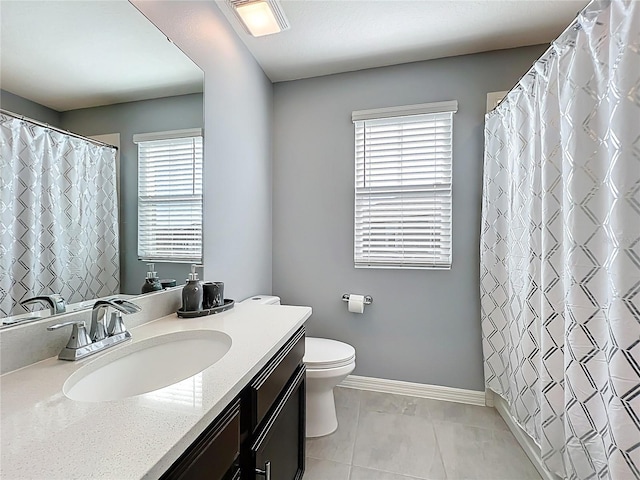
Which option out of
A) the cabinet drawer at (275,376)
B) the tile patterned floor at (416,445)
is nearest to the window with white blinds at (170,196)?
the cabinet drawer at (275,376)

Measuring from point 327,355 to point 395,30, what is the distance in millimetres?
2063

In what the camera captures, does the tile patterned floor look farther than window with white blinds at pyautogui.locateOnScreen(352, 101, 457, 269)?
No

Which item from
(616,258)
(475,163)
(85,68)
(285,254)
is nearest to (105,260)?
(85,68)

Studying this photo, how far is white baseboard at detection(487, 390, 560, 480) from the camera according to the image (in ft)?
4.75

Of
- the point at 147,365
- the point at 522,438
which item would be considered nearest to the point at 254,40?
the point at 147,365

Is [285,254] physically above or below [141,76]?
below

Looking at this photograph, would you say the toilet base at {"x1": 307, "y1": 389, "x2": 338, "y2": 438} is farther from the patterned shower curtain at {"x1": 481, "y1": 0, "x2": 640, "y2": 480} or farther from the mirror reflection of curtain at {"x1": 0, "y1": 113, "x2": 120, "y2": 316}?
the mirror reflection of curtain at {"x1": 0, "y1": 113, "x2": 120, "y2": 316}

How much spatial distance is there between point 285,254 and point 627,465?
6.76ft

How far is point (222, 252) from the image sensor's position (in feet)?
5.79

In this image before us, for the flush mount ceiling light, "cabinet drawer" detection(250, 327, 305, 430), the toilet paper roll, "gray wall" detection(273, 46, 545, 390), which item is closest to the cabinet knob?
"cabinet drawer" detection(250, 327, 305, 430)

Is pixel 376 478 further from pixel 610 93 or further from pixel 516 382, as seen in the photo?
pixel 610 93

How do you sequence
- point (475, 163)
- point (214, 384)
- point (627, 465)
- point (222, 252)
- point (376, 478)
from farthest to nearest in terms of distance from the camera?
point (475, 163)
point (222, 252)
point (376, 478)
point (627, 465)
point (214, 384)

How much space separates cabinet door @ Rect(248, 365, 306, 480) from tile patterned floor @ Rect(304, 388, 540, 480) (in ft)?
0.92

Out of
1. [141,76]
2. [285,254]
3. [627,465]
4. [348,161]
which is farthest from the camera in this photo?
[285,254]
